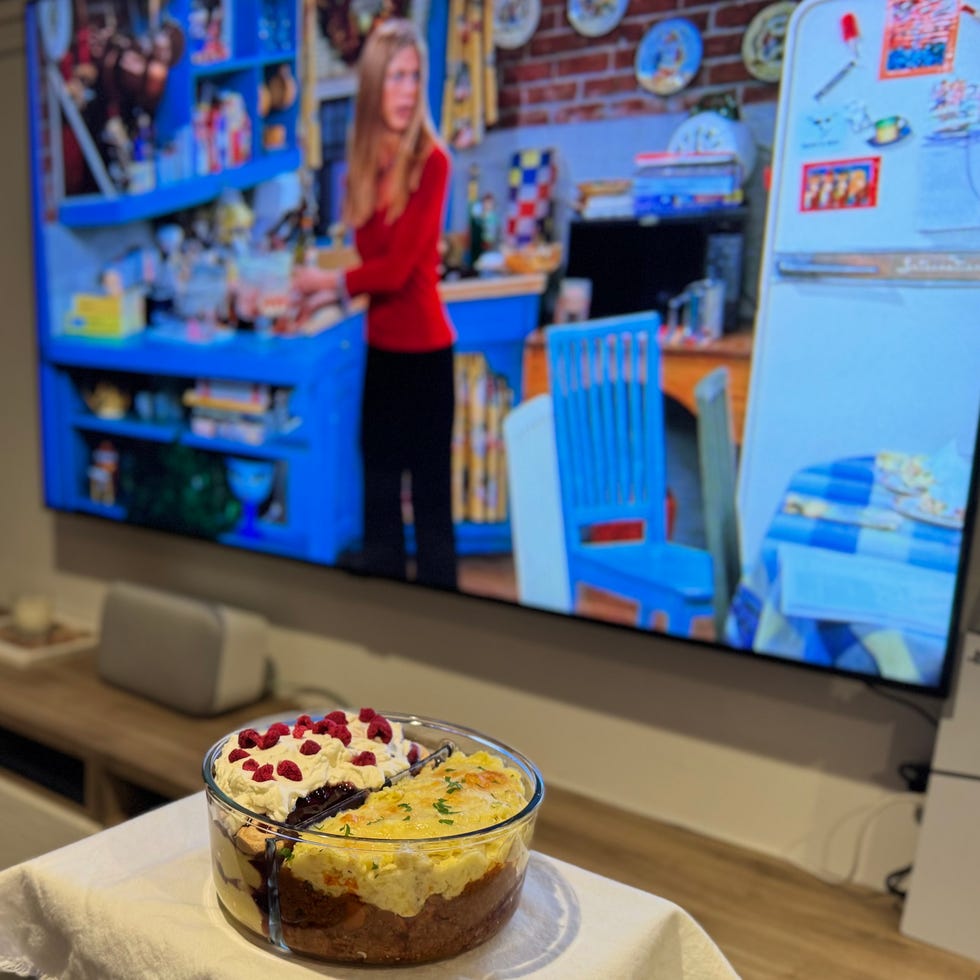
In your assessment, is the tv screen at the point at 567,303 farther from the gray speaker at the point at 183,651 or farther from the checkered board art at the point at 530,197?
the gray speaker at the point at 183,651

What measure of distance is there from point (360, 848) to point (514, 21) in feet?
4.93

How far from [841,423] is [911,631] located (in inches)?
13.5

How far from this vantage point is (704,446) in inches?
65.7

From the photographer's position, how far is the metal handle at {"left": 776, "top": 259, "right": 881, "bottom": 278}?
1.49 meters

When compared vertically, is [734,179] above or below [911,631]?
above

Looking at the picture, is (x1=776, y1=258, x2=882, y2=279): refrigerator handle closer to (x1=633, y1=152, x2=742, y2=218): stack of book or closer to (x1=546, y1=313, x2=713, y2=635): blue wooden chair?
(x1=633, y1=152, x2=742, y2=218): stack of book

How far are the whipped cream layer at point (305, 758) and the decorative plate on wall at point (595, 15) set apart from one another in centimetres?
125

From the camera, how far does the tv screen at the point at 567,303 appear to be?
1478mm

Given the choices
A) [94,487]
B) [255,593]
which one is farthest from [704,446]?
[94,487]

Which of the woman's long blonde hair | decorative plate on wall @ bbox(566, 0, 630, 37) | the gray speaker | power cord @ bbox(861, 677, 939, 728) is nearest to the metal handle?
decorative plate on wall @ bbox(566, 0, 630, 37)

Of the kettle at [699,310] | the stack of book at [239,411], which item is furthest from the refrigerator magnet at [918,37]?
the stack of book at [239,411]

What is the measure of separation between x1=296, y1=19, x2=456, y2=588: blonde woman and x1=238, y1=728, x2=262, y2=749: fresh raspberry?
968 mm

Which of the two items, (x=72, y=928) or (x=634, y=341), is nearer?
(x=72, y=928)

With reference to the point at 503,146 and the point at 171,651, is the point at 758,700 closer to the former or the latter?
the point at 503,146
